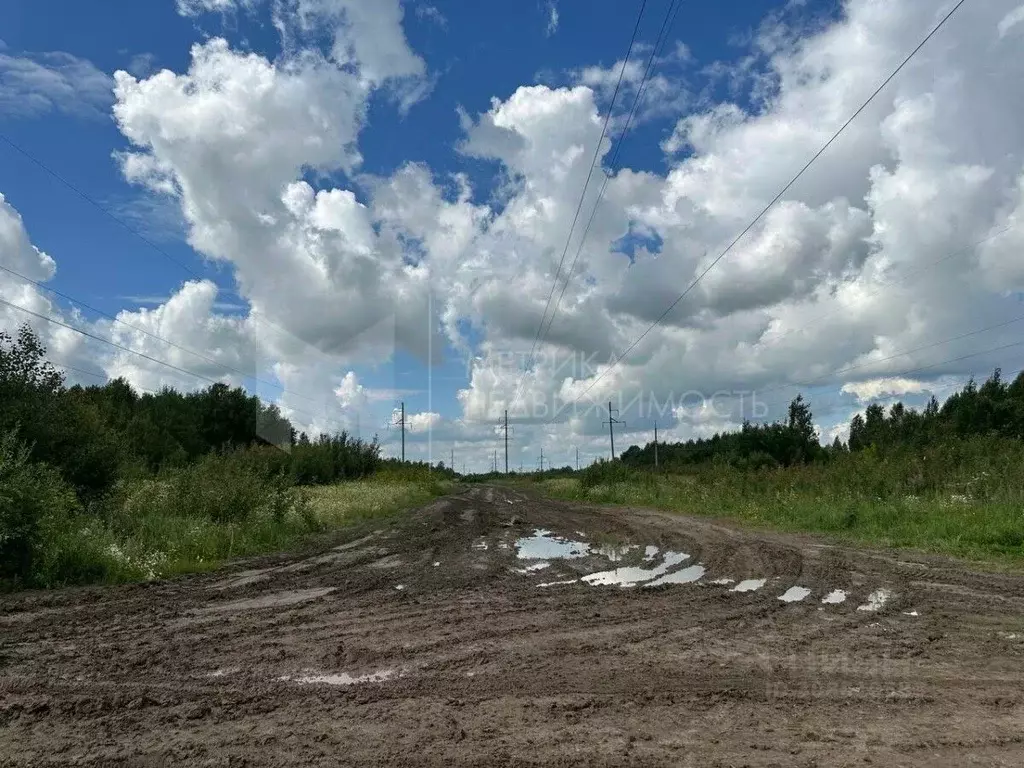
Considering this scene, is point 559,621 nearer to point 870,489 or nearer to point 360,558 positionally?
point 360,558

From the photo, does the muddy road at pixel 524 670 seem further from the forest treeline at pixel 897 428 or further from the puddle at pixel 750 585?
the forest treeline at pixel 897 428

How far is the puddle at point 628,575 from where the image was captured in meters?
10.7

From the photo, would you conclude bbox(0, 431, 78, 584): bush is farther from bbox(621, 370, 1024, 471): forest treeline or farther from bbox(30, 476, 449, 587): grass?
bbox(621, 370, 1024, 471): forest treeline

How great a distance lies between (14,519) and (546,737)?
935cm

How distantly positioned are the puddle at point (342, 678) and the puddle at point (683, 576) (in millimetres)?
5476

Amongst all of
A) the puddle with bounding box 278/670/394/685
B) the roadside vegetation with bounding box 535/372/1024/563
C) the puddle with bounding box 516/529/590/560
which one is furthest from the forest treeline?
the puddle with bounding box 278/670/394/685

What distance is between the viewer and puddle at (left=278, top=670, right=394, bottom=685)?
18.5ft

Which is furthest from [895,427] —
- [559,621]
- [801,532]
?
[559,621]

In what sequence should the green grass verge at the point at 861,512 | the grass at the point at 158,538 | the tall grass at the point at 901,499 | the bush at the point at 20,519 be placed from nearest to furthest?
1. the bush at the point at 20,519
2. the grass at the point at 158,538
3. the green grass verge at the point at 861,512
4. the tall grass at the point at 901,499

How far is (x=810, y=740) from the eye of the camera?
4.35 meters

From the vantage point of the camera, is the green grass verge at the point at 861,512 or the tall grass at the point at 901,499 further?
the tall grass at the point at 901,499

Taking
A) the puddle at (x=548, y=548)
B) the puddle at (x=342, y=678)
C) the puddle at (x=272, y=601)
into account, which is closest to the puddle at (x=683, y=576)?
the puddle at (x=548, y=548)

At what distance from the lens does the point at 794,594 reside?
9.39 metres

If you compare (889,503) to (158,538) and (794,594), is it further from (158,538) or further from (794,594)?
(158,538)
